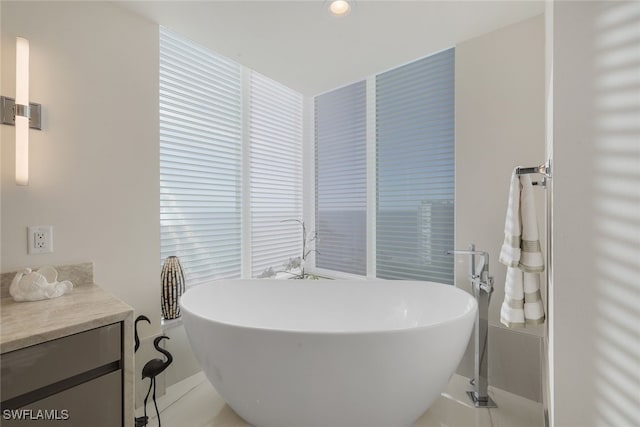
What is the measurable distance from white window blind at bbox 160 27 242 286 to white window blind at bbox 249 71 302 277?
19 cm

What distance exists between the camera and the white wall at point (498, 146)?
179cm

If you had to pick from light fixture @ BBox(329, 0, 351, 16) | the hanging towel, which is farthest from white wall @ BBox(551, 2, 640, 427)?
light fixture @ BBox(329, 0, 351, 16)

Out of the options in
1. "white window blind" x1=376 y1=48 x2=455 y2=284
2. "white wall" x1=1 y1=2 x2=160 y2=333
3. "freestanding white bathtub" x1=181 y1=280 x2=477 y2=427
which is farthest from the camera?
"white window blind" x1=376 y1=48 x2=455 y2=284

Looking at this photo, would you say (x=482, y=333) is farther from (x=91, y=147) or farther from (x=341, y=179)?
(x=91, y=147)

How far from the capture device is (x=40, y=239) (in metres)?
1.41

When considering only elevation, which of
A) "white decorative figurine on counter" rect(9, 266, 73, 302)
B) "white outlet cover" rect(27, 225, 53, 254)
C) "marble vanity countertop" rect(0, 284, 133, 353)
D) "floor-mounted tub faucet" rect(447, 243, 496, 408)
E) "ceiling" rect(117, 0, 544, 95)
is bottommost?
"floor-mounted tub faucet" rect(447, 243, 496, 408)

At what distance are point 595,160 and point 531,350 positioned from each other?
1596 mm

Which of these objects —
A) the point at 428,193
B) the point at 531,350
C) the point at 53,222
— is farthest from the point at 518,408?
the point at 53,222

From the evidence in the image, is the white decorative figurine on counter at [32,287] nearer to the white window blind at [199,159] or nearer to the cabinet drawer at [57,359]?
the cabinet drawer at [57,359]

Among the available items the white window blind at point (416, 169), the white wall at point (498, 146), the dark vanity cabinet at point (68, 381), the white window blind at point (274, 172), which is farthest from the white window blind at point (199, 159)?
the white wall at point (498, 146)

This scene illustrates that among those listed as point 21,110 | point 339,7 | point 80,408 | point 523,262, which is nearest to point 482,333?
point 523,262

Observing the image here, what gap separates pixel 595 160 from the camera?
725 millimetres

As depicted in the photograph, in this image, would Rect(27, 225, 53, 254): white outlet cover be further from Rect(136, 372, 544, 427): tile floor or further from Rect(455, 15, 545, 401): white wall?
Rect(455, 15, 545, 401): white wall

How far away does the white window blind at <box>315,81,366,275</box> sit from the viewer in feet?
9.28
